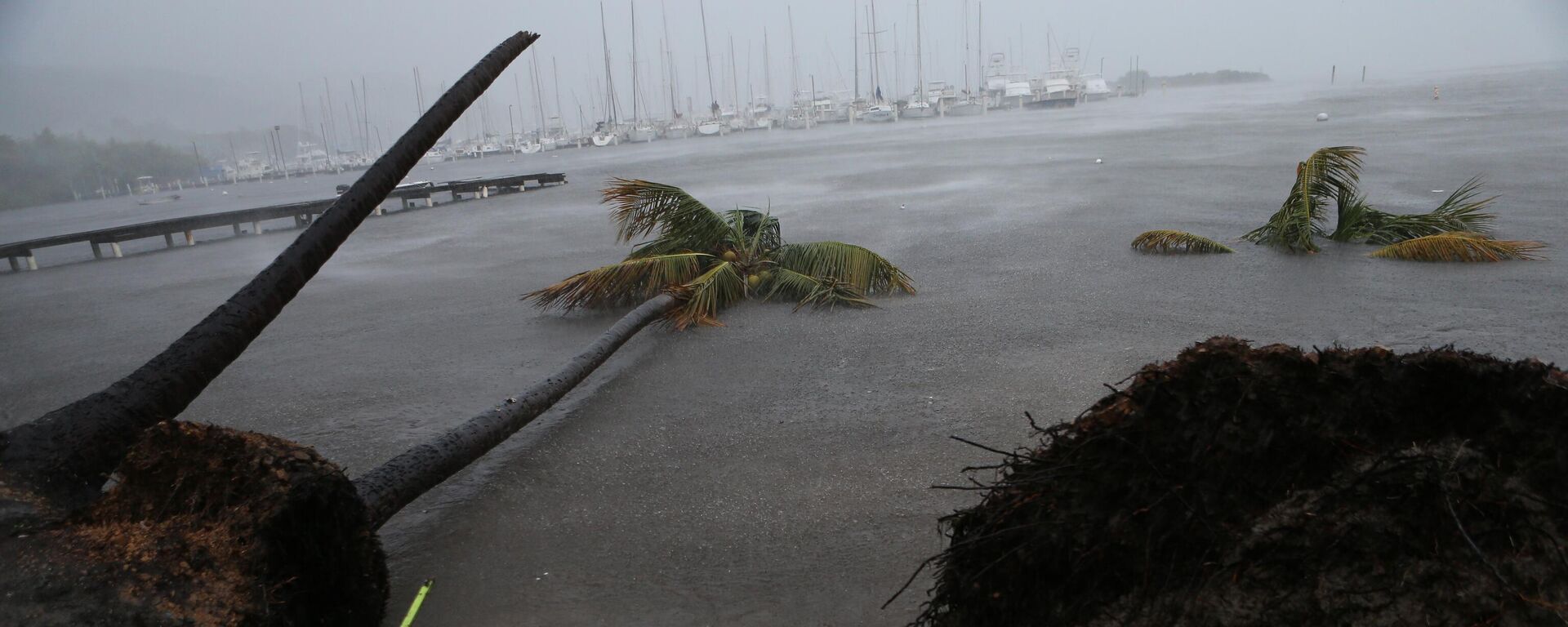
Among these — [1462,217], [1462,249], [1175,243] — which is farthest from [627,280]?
[1462,217]

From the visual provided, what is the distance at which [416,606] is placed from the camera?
13.6ft

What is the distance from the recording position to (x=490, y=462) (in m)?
5.93

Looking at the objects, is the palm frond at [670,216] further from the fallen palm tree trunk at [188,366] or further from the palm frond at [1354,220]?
the palm frond at [1354,220]

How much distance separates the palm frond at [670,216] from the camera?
33.7 feet

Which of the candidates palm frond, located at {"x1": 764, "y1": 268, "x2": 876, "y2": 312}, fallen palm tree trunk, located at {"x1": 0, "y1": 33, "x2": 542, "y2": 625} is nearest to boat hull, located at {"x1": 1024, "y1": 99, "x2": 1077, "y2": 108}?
palm frond, located at {"x1": 764, "y1": 268, "x2": 876, "y2": 312}

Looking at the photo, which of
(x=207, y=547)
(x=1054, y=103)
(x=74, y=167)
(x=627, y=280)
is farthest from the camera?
(x=1054, y=103)

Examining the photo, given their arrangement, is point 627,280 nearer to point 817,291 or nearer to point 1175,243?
point 817,291

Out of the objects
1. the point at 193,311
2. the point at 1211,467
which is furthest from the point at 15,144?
the point at 1211,467

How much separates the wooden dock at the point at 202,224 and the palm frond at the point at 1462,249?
17.0 metres

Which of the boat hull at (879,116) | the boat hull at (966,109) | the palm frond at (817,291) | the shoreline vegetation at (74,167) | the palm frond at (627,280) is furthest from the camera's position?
the boat hull at (966,109)

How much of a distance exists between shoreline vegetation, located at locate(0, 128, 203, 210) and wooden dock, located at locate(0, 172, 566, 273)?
6363mm

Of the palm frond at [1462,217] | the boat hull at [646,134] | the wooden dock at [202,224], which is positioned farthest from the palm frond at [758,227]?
the boat hull at [646,134]

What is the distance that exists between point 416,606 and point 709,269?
655 cm

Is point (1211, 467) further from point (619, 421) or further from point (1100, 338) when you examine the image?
point (1100, 338)
